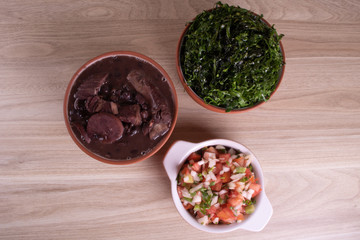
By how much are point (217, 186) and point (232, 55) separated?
1.03 meters

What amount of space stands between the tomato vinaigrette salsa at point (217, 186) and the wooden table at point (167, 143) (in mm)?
271

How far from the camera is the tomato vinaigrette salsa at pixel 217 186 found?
2123 millimetres

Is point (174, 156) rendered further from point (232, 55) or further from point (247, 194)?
point (232, 55)

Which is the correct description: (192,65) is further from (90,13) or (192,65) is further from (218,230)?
(218,230)

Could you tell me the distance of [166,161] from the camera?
2.21 meters

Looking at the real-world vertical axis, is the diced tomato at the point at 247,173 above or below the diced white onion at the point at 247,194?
above

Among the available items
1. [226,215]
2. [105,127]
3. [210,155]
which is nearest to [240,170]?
[210,155]

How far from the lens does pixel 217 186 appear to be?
2189 millimetres

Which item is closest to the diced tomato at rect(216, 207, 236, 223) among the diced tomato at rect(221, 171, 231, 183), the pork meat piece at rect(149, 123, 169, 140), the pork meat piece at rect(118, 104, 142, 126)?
the diced tomato at rect(221, 171, 231, 183)

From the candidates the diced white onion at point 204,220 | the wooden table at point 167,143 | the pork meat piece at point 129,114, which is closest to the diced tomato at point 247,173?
the wooden table at point 167,143

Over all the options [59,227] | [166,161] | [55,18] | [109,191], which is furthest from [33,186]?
[55,18]

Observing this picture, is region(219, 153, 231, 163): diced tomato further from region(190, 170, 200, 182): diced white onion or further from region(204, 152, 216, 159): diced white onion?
region(190, 170, 200, 182): diced white onion

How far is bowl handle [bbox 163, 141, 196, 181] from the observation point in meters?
2.18

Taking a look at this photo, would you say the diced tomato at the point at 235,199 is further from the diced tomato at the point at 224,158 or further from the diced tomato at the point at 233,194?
the diced tomato at the point at 224,158
